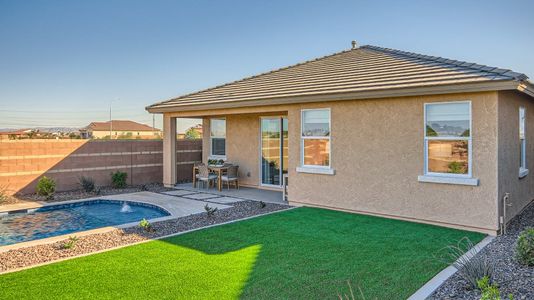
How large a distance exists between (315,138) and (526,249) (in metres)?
6.33

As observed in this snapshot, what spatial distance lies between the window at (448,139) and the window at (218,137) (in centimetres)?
991

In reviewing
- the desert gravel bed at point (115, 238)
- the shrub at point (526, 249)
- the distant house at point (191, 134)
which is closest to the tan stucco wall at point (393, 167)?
the desert gravel bed at point (115, 238)

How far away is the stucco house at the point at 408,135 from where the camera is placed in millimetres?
8219

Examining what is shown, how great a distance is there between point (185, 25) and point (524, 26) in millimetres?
14990

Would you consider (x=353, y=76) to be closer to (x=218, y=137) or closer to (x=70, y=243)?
(x=218, y=137)

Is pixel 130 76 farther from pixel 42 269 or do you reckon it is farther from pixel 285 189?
pixel 42 269

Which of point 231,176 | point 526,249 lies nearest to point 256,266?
point 526,249

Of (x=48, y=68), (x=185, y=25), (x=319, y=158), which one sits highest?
(x=185, y=25)

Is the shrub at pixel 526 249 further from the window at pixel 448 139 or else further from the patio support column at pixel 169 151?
the patio support column at pixel 169 151

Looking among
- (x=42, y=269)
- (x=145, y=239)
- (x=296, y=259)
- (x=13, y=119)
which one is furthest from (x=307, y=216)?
(x=13, y=119)

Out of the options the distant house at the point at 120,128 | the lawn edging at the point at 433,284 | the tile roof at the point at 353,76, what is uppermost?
the distant house at the point at 120,128

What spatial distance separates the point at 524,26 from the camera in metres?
15.2

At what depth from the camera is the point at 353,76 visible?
1110cm

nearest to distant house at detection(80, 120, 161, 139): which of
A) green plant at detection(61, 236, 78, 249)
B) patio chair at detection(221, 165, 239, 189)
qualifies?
patio chair at detection(221, 165, 239, 189)
